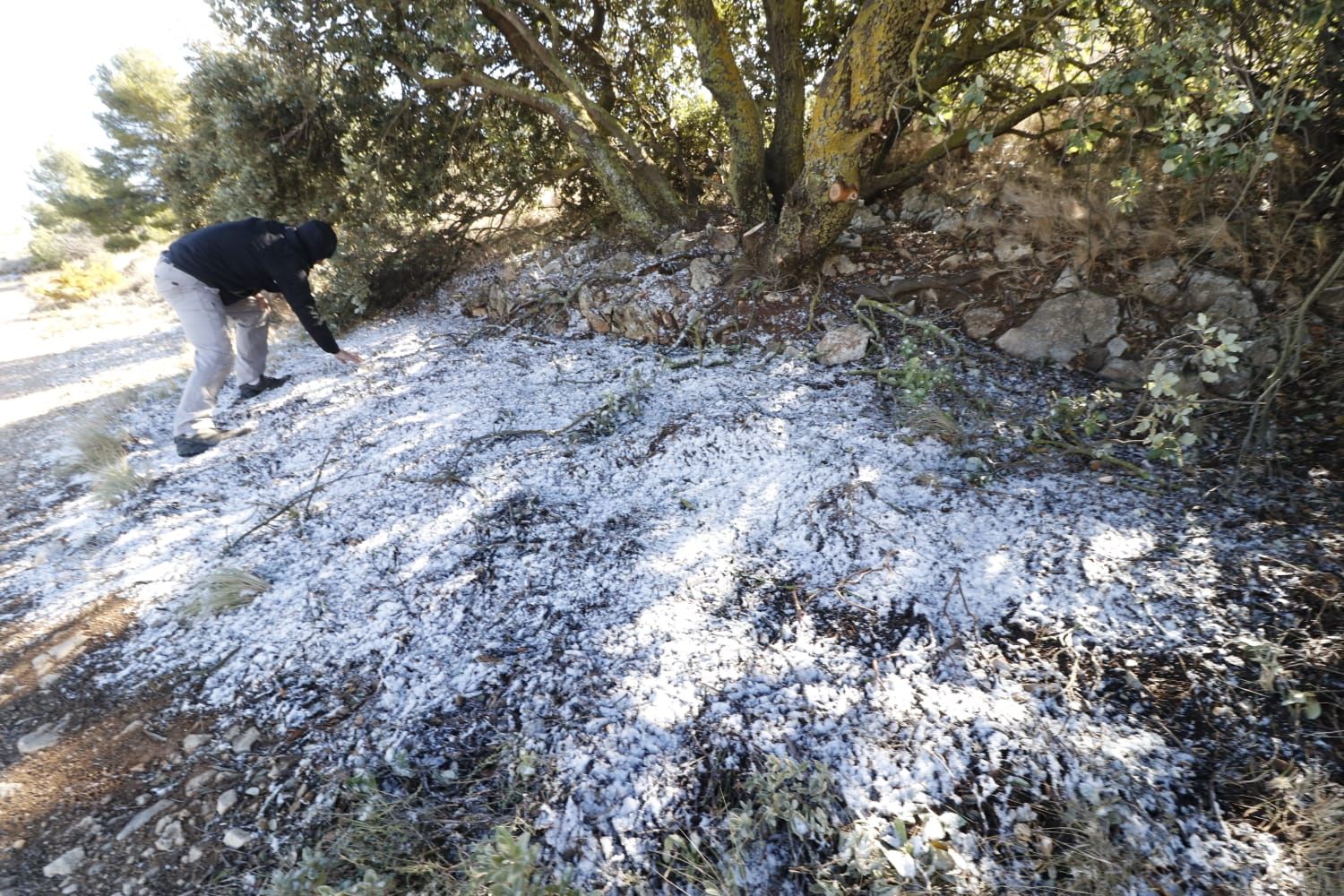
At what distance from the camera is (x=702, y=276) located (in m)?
4.44

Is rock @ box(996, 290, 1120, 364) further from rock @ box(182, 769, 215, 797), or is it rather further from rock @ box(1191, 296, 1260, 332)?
rock @ box(182, 769, 215, 797)

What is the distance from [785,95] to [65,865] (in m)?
5.66

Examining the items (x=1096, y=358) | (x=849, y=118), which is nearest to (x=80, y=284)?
(x=849, y=118)

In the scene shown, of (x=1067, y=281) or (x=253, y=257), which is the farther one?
(x=253, y=257)

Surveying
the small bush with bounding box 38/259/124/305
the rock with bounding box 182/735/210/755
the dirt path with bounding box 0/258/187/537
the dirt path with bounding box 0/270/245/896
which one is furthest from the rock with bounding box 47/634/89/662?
the small bush with bounding box 38/259/124/305

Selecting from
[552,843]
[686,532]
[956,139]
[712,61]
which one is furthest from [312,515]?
[956,139]

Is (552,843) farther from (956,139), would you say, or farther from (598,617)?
(956,139)

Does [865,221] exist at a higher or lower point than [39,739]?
higher

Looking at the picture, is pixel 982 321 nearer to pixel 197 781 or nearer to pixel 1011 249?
pixel 1011 249

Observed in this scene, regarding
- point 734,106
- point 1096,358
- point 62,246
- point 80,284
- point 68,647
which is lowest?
point 68,647

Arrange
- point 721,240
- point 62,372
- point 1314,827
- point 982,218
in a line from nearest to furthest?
point 1314,827 → point 982,218 → point 721,240 → point 62,372

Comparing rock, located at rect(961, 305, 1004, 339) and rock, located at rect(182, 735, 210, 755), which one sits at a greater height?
rock, located at rect(961, 305, 1004, 339)

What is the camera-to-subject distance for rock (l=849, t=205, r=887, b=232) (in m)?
4.46

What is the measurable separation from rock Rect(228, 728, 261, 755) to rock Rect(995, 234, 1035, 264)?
14.8 feet
